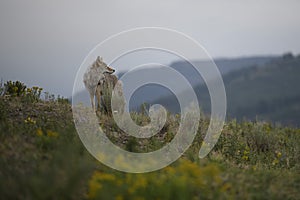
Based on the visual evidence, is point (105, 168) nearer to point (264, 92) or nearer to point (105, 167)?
point (105, 167)

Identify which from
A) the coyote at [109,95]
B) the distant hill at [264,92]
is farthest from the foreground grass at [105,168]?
the distant hill at [264,92]

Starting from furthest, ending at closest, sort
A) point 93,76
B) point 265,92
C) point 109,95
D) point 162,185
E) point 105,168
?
point 265,92 → point 109,95 → point 93,76 → point 105,168 → point 162,185

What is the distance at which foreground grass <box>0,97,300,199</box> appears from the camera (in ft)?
17.0

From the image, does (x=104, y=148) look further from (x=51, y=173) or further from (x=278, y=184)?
(x=278, y=184)

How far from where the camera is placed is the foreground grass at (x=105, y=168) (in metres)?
5.18

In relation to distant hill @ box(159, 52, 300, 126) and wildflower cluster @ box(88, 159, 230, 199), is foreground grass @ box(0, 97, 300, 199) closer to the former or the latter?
wildflower cluster @ box(88, 159, 230, 199)

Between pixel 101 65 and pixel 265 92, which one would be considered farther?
pixel 265 92

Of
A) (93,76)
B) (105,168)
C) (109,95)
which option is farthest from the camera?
(109,95)

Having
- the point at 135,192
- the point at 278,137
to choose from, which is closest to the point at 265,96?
the point at 278,137

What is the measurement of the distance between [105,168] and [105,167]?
0.06 meters

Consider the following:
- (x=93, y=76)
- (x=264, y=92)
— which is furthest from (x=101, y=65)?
(x=264, y=92)

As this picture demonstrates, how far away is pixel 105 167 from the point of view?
6.54 metres

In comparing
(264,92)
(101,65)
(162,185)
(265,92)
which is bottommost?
(162,185)

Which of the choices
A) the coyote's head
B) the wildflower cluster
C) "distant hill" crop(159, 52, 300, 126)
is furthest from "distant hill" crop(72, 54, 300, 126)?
the wildflower cluster
